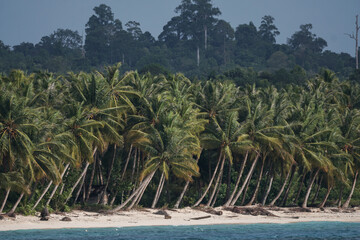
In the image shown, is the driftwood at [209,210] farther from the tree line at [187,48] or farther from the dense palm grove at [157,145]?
the tree line at [187,48]

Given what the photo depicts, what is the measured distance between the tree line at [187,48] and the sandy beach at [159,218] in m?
86.7

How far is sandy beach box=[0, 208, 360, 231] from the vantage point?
39.4m

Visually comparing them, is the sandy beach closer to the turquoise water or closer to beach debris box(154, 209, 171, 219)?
beach debris box(154, 209, 171, 219)

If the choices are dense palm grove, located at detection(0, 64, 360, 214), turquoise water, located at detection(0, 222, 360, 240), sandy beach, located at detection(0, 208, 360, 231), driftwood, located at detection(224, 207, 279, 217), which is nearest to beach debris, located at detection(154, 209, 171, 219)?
sandy beach, located at detection(0, 208, 360, 231)

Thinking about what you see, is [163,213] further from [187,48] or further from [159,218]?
[187,48]

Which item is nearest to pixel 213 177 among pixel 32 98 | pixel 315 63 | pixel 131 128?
pixel 131 128

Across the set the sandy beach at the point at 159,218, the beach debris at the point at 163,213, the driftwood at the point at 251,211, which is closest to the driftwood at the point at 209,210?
the sandy beach at the point at 159,218

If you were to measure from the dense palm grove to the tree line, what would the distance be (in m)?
81.4

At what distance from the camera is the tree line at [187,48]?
151250mm

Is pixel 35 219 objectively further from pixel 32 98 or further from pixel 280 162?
pixel 280 162

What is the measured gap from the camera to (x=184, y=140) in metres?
44.4

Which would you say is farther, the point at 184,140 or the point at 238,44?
the point at 238,44

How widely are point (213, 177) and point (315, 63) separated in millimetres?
113015

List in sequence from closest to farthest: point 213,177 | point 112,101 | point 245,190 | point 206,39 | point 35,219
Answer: point 35,219 → point 112,101 → point 213,177 → point 245,190 → point 206,39
